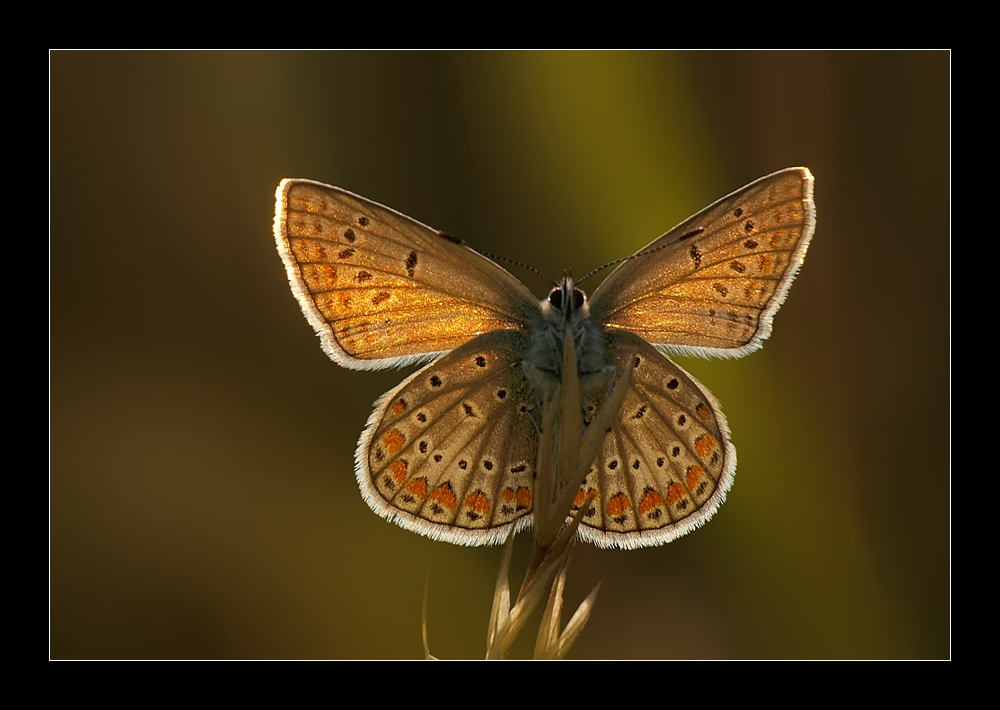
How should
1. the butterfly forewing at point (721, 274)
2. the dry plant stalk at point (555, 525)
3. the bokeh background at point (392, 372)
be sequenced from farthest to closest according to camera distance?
the bokeh background at point (392, 372), the butterfly forewing at point (721, 274), the dry plant stalk at point (555, 525)

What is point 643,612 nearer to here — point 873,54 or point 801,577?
point 801,577

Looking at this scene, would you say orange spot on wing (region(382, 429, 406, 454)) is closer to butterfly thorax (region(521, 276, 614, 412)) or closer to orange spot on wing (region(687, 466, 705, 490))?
butterfly thorax (region(521, 276, 614, 412))

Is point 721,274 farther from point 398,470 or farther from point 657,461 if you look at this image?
point 398,470

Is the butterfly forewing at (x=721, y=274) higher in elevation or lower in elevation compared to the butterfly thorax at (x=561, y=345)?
higher

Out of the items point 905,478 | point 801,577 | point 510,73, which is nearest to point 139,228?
point 510,73

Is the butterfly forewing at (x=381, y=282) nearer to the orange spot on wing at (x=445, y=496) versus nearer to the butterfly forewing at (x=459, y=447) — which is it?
the butterfly forewing at (x=459, y=447)

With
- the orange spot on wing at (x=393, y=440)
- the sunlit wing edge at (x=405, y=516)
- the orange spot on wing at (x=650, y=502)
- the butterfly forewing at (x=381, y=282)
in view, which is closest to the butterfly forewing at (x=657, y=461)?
the orange spot on wing at (x=650, y=502)

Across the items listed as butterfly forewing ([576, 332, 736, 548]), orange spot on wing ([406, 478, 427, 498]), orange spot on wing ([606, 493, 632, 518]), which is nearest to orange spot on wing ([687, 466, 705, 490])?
butterfly forewing ([576, 332, 736, 548])
